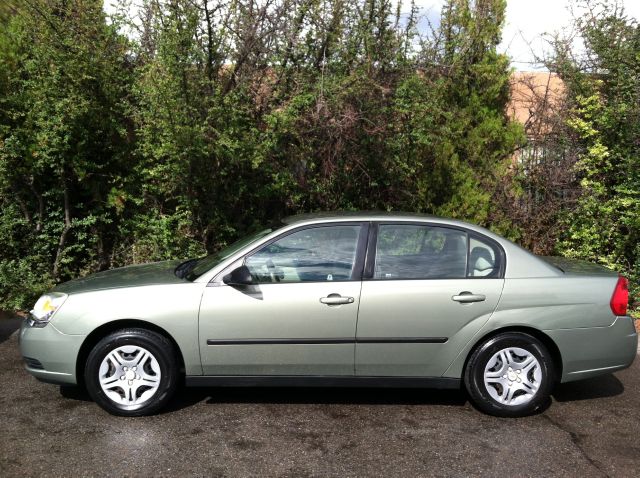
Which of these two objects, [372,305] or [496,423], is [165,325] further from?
[496,423]

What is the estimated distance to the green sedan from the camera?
14.1ft

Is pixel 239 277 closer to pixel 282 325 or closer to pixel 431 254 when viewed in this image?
pixel 282 325

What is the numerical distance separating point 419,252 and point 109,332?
2301 mm

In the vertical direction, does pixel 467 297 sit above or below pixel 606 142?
below

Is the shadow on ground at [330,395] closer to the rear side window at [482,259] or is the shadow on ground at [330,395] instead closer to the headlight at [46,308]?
the headlight at [46,308]

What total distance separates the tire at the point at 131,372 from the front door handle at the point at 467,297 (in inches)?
80.6

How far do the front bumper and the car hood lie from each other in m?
0.34

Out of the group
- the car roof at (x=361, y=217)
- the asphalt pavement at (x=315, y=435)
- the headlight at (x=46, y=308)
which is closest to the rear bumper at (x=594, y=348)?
the asphalt pavement at (x=315, y=435)

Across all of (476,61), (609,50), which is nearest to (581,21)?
(609,50)

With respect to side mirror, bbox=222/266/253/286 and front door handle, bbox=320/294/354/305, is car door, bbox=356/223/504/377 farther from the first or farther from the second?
side mirror, bbox=222/266/253/286

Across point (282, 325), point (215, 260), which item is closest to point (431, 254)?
point (282, 325)

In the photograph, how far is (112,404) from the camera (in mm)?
4297

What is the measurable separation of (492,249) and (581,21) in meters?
5.65

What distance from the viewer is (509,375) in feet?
14.6
